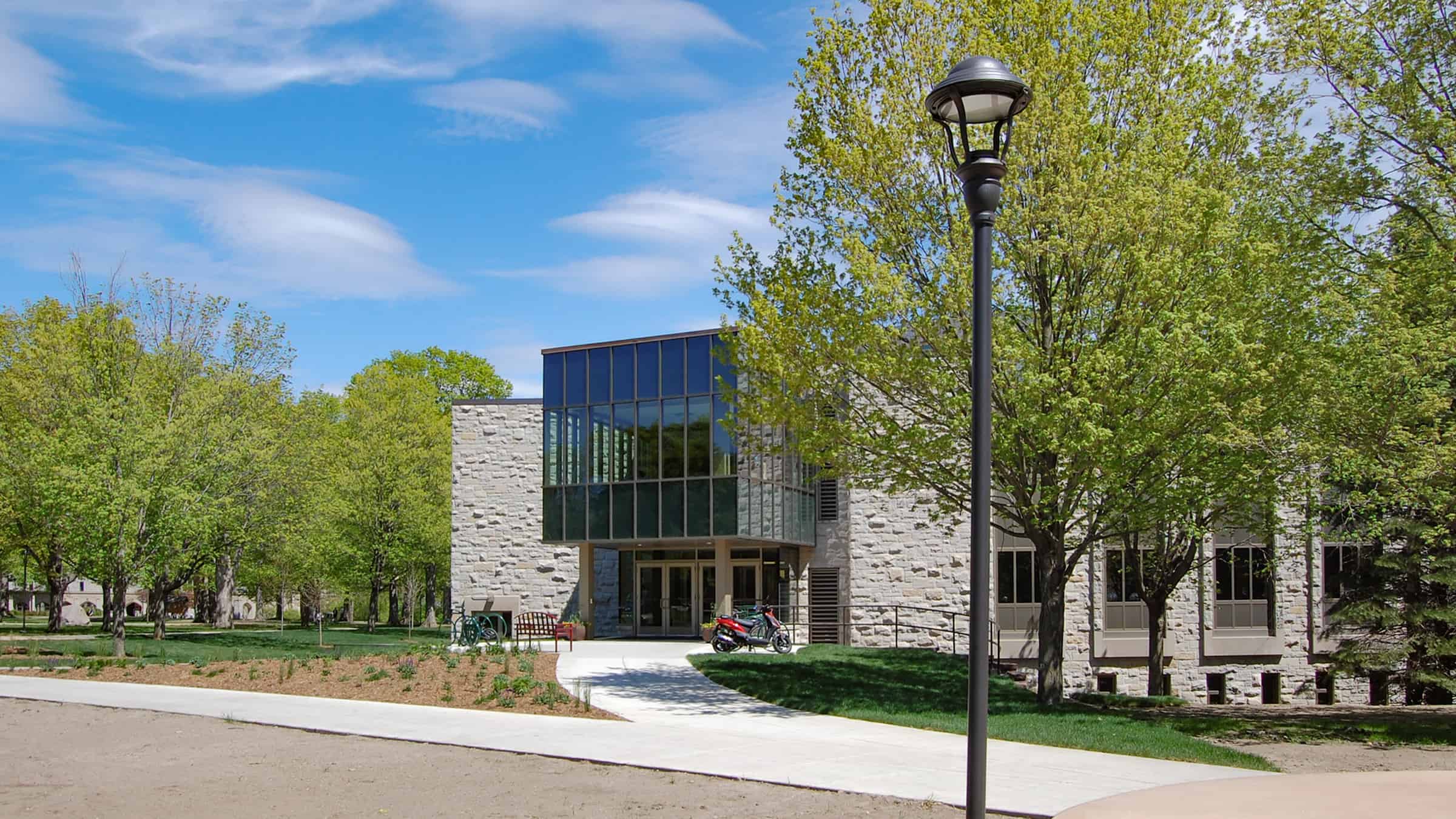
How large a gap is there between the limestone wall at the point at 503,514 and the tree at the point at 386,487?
6.03m

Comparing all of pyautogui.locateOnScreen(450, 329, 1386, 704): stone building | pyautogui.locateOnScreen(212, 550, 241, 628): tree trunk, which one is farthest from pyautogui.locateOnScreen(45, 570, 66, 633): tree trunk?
pyautogui.locateOnScreen(450, 329, 1386, 704): stone building

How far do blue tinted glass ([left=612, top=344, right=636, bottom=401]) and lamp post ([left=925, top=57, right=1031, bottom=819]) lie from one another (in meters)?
23.0

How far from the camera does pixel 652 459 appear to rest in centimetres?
2892

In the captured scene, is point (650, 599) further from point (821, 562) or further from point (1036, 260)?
point (1036, 260)

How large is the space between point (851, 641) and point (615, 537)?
673 centimetres

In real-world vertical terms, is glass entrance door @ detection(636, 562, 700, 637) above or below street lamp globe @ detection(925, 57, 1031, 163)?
below

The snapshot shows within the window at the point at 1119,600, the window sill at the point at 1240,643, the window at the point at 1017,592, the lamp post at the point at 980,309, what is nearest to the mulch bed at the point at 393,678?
the lamp post at the point at 980,309

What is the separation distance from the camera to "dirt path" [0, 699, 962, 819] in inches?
328

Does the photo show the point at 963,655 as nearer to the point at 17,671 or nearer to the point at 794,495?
the point at 794,495

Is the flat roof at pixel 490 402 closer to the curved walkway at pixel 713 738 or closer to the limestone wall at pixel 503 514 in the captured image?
the limestone wall at pixel 503 514

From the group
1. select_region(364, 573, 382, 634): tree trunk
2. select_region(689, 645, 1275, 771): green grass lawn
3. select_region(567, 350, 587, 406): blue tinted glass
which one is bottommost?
select_region(364, 573, 382, 634): tree trunk

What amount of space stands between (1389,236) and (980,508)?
454 inches

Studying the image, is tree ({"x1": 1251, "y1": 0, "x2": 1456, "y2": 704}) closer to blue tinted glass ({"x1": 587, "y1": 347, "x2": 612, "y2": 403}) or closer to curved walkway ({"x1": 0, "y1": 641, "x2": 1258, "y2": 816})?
curved walkway ({"x1": 0, "y1": 641, "x2": 1258, "y2": 816})

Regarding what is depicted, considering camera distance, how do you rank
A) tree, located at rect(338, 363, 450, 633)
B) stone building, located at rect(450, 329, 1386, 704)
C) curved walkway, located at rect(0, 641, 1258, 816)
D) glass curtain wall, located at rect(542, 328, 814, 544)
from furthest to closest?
tree, located at rect(338, 363, 450, 633), stone building, located at rect(450, 329, 1386, 704), glass curtain wall, located at rect(542, 328, 814, 544), curved walkway, located at rect(0, 641, 1258, 816)
